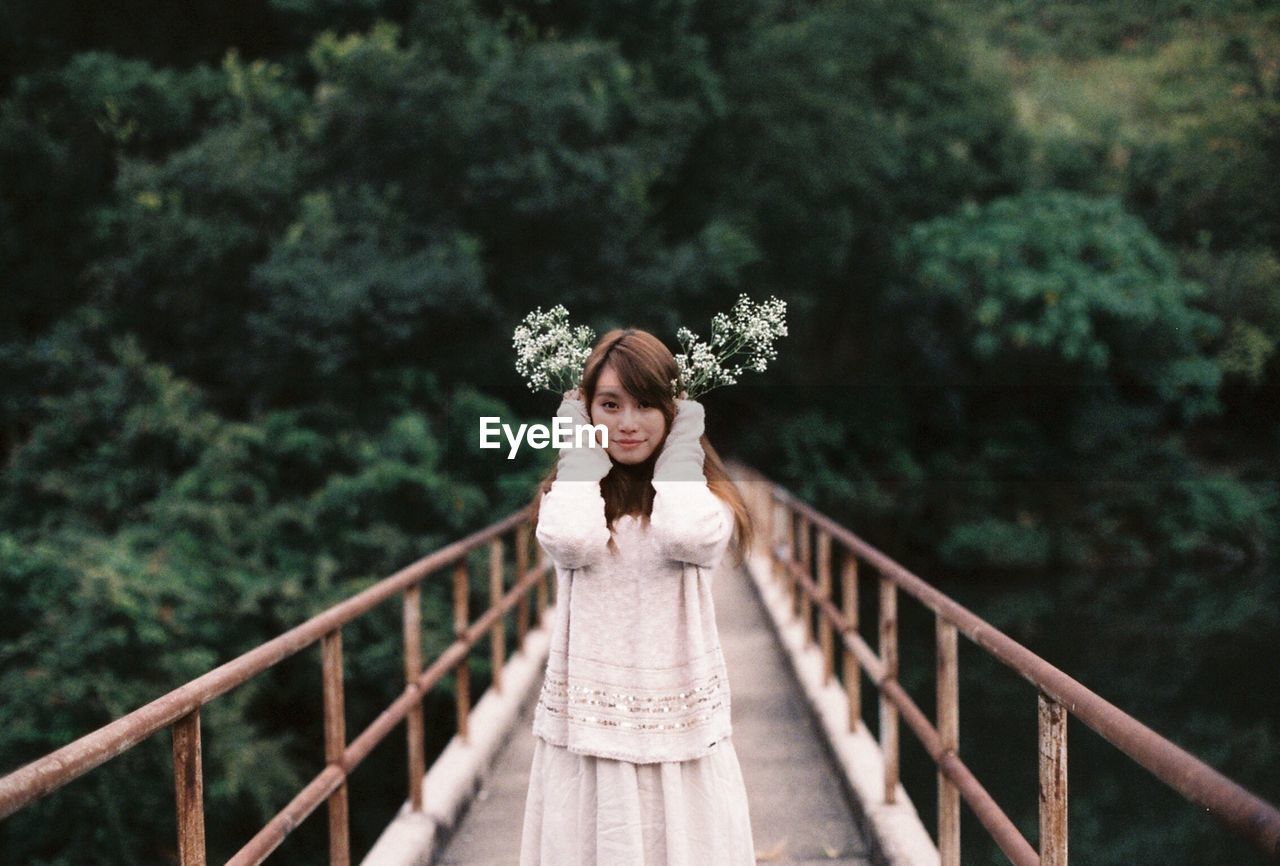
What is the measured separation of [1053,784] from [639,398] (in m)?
1.16

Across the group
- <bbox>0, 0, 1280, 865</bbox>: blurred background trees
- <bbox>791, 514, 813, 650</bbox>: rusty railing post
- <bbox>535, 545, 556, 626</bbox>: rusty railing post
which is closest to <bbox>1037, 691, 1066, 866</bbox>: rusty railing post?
<bbox>791, 514, 813, 650</bbox>: rusty railing post

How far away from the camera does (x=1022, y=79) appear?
1020 inches

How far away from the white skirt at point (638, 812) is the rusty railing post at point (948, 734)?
107 cm

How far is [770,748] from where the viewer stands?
5.27m

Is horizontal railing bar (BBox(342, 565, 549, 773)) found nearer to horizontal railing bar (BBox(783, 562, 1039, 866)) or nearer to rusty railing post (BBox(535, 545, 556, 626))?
horizontal railing bar (BBox(783, 562, 1039, 866))

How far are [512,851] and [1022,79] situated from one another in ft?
83.8

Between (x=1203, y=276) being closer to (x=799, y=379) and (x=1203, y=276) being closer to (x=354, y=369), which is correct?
(x=799, y=379)

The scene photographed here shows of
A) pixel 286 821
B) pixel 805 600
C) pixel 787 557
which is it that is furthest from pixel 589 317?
pixel 286 821

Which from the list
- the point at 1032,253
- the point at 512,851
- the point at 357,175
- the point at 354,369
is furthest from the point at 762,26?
the point at 512,851

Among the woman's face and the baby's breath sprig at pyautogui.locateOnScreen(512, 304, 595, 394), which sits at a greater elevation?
the baby's breath sprig at pyautogui.locateOnScreen(512, 304, 595, 394)

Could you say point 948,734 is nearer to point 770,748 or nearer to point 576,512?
point 576,512

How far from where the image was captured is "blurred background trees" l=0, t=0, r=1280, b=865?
9492 millimetres

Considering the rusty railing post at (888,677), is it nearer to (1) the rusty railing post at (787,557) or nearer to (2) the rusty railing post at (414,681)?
(2) the rusty railing post at (414,681)

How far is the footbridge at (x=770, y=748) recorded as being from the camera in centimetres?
201
